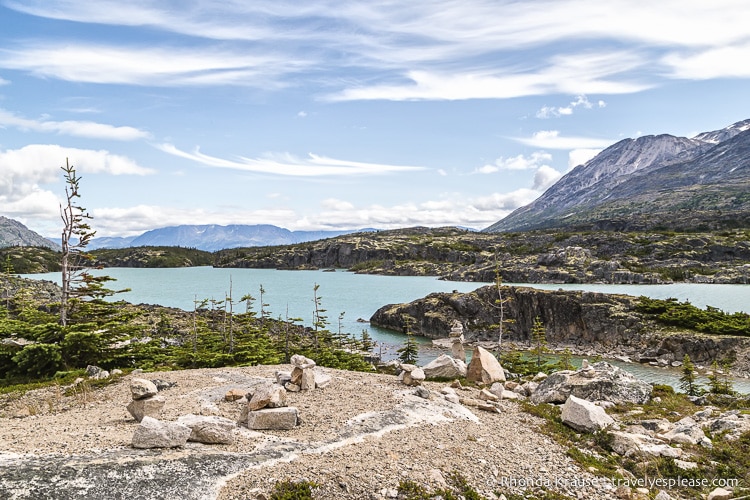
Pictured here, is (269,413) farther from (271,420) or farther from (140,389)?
(140,389)

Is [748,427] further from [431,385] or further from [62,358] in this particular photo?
[62,358]

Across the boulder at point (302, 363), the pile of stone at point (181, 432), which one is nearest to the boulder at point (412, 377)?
the boulder at point (302, 363)

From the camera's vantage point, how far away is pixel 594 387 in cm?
2155

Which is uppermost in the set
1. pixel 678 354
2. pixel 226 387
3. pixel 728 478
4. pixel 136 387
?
pixel 136 387

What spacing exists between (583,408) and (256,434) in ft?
37.1

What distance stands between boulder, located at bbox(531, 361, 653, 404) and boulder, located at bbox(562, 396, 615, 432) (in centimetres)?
395

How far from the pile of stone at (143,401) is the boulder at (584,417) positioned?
1365 centimetres

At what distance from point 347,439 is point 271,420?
7.55ft

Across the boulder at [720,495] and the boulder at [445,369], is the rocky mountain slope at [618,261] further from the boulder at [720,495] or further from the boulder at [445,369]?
the boulder at [720,495]

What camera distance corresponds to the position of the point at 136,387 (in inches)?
513

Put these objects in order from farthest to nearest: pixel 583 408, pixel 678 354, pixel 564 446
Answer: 1. pixel 678 354
2. pixel 583 408
3. pixel 564 446

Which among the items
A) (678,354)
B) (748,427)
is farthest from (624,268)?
(748,427)

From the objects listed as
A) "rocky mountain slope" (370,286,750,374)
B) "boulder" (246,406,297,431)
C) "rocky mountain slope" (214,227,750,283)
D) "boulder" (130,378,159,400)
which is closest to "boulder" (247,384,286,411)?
"boulder" (246,406,297,431)

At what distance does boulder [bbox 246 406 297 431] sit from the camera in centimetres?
1284
